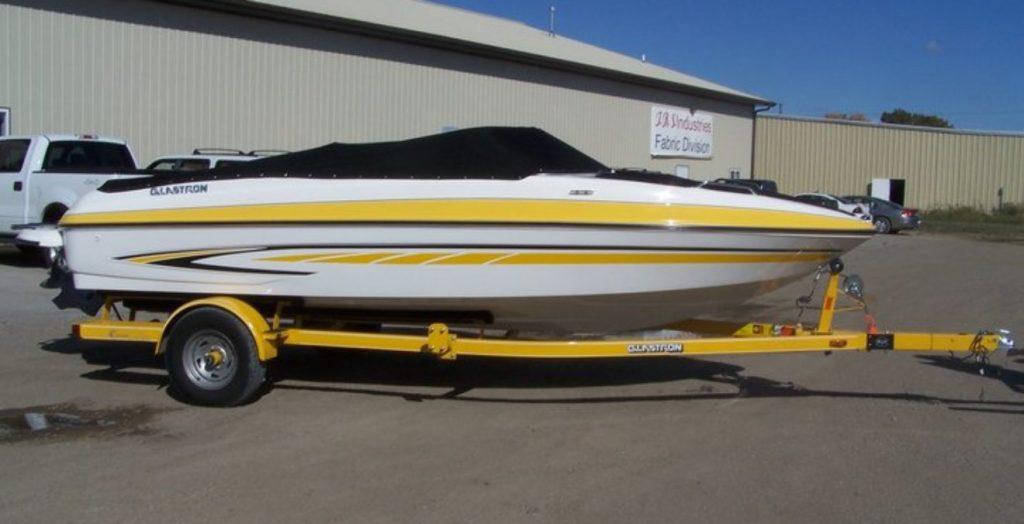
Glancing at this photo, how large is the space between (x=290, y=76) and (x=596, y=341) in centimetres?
1767

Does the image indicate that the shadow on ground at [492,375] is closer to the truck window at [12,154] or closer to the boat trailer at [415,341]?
the boat trailer at [415,341]

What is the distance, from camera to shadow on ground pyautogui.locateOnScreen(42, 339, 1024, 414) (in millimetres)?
8016

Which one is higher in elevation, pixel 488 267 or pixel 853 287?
pixel 488 267

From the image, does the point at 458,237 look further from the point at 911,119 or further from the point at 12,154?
the point at 911,119

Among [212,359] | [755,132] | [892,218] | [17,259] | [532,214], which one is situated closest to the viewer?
[532,214]

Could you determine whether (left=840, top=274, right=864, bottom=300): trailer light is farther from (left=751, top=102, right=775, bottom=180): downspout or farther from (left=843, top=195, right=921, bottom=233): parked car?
(left=751, top=102, right=775, bottom=180): downspout

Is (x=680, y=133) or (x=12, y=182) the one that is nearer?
(x=12, y=182)

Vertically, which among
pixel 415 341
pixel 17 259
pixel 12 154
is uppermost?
pixel 12 154

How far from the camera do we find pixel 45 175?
51.6 feet

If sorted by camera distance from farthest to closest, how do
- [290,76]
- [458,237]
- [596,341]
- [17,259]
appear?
[290,76]
[17,259]
[596,341]
[458,237]

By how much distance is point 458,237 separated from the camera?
7.20m

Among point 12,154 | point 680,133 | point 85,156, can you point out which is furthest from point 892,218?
point 12,154

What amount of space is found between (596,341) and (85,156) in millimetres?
11772

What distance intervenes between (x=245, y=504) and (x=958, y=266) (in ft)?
61.2
